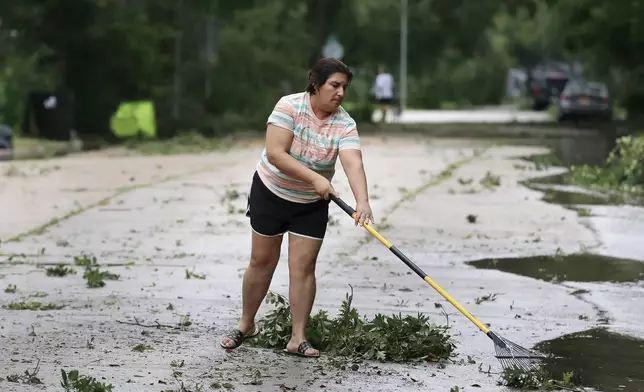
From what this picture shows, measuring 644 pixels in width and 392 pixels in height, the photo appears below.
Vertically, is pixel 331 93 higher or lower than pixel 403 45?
lower

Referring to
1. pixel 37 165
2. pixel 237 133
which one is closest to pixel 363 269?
pixel 37 165

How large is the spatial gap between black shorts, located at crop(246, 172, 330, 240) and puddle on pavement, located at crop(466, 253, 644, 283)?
3.21 m

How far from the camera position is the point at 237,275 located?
33.2ft

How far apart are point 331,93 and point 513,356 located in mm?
1649

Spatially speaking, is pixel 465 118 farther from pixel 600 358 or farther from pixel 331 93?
pixel 331 93

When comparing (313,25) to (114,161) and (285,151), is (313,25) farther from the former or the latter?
(285,151)

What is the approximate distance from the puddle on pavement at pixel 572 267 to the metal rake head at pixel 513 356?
3010 mm

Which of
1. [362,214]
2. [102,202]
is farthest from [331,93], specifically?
[102,202]

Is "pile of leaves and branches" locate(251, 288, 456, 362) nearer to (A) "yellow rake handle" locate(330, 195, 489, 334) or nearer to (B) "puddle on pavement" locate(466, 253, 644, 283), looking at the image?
(A) "yellow rake handle" locate(330, 195, 489, 334)

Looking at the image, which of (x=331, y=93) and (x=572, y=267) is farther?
(x=572, y=267)

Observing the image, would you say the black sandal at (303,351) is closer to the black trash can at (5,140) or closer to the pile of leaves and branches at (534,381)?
the pile of leaves and branches at (534,381)

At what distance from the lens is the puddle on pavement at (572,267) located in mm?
10190

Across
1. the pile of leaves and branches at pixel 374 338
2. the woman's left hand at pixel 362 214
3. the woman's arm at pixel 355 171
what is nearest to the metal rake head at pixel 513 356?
the pile of leaves and branches at pixel 374 338

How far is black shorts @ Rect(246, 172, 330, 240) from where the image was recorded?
7320 millimetres
